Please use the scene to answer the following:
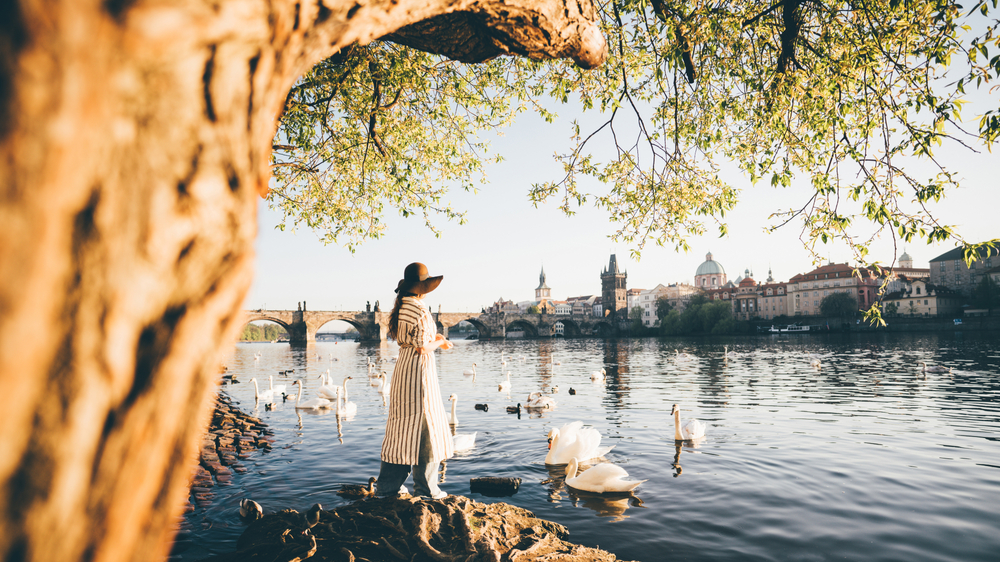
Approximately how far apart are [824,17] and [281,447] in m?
10.6

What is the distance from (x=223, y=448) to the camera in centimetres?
871

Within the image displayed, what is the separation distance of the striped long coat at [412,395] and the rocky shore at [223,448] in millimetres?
3180

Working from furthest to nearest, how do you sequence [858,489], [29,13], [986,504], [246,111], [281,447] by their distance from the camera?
[281,447] < [858,489] < [986,504] < [246,111] < [29,13]

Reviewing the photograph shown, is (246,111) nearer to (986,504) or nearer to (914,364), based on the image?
(986,504)

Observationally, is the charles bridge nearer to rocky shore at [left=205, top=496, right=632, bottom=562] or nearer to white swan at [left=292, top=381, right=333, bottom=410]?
white swan at [left=292, top=381, right=333, bottom=410]

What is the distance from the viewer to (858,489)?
661 cm

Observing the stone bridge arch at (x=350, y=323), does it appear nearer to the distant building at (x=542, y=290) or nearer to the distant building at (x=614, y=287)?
the distant building at (x=614, y=287)

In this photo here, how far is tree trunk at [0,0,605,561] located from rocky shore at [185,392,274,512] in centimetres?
626

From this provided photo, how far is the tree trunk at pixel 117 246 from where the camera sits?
56 centimetres

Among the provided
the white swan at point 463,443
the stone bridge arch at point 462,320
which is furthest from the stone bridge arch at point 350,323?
the white swan at point 463,443

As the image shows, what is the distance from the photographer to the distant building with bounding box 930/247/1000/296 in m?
83.3

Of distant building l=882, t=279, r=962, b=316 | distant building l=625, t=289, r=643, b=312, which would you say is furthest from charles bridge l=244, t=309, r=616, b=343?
distant building l=882, t=279, r=962, b=316

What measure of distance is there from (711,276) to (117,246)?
164 meters

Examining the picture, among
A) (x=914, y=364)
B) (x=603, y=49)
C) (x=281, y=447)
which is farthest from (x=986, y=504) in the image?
(x=914, y=364)
